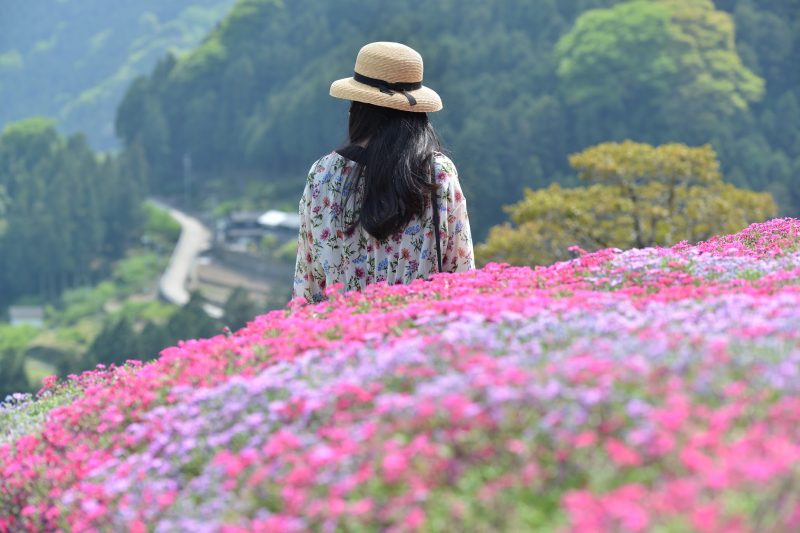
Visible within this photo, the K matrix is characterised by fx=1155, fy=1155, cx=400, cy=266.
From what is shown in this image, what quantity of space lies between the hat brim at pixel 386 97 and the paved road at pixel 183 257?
72.6 m

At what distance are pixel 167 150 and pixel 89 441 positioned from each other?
112293 mm

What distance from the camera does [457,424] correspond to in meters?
3.99

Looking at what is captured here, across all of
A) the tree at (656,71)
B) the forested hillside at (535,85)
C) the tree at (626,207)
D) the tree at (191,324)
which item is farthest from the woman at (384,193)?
the tree at (656,71)

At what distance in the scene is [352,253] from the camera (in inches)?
264

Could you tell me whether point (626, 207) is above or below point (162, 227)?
above

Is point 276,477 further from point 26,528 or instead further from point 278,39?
point 278,39

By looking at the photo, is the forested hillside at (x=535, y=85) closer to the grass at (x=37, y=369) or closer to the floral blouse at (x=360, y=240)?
the grass at (x=37, y=369)

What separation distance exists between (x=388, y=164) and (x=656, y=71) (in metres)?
A: 67.2

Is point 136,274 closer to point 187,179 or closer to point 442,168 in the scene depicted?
point 187,179

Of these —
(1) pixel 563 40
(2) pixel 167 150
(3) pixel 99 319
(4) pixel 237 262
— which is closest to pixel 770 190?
(1) pixel 563 40

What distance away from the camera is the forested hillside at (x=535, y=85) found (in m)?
68.3

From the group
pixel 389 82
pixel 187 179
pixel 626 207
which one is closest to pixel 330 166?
pixel 389 82

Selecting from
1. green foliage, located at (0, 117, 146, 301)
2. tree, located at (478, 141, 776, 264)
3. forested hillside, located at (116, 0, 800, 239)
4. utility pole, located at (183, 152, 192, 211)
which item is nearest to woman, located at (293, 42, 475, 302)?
tree, located at (478, 141, 776, 264)

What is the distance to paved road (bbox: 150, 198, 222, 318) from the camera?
8311 centimetres
